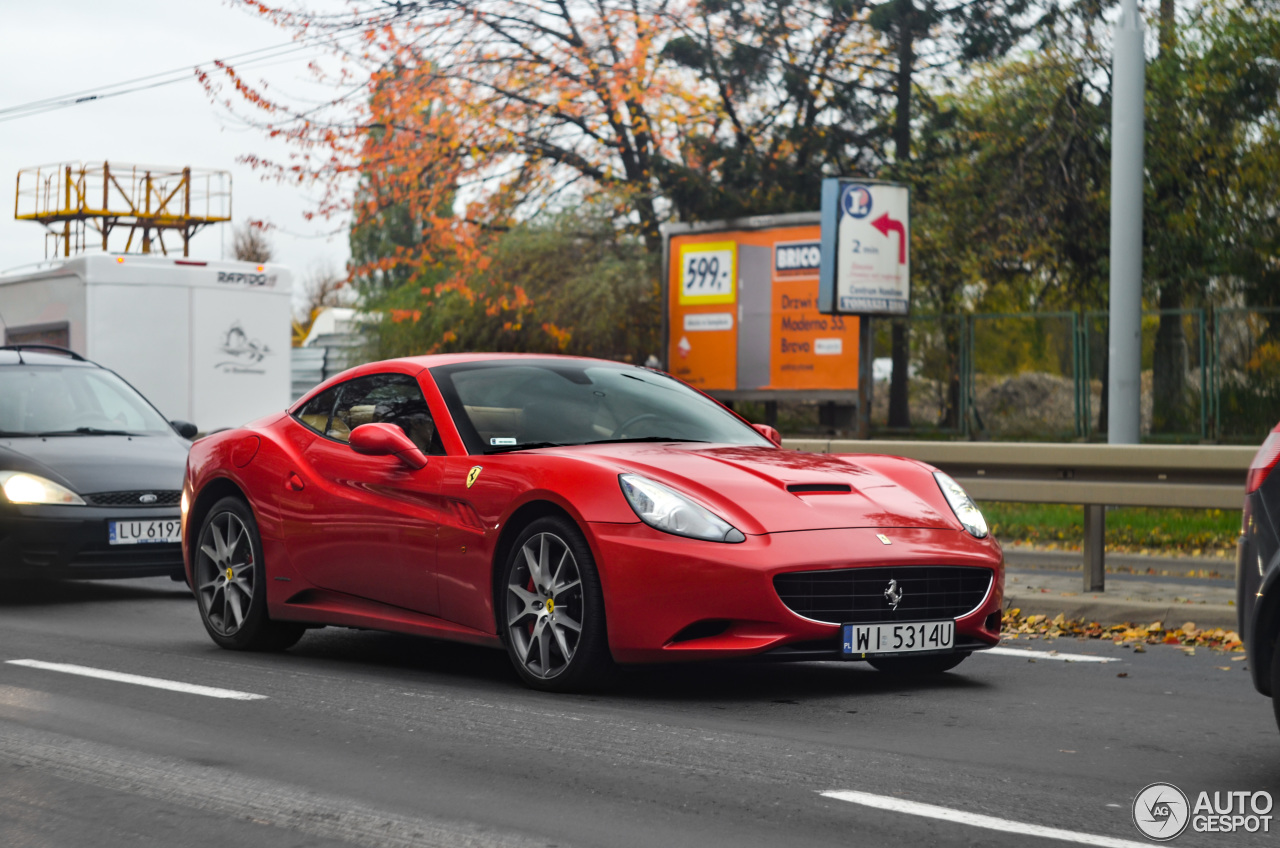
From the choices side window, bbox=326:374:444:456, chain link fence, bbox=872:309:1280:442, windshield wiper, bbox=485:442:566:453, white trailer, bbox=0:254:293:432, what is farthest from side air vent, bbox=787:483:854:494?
chain link fence, bbox=872:309:1280:442

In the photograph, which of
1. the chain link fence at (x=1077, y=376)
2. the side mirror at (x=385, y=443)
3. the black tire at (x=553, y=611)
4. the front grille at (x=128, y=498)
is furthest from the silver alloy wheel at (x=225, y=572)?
the chain link fence at (x=1077, y=376)

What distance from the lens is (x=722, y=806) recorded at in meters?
4.51

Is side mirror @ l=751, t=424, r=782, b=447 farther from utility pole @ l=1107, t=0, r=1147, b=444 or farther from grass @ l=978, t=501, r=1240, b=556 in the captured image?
utility pole @ l=1107, t=0, r=1147, b=444

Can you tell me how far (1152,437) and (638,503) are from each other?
17.9m

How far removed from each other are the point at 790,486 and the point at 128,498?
18.6ft

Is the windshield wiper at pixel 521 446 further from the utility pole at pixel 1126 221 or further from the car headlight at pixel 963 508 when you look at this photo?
the utility pole at pixel 1126 221

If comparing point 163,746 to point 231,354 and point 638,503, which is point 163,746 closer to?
point 638,503

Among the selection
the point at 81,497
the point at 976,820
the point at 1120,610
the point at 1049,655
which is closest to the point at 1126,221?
the point at 1120,610

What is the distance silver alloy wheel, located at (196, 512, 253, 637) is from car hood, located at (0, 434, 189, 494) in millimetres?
2618

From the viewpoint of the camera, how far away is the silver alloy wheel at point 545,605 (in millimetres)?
6160

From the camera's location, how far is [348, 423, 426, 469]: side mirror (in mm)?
6809

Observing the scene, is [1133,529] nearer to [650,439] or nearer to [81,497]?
[650,439]

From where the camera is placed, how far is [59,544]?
33.3 feet

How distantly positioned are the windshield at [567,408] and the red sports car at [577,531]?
13 mm
